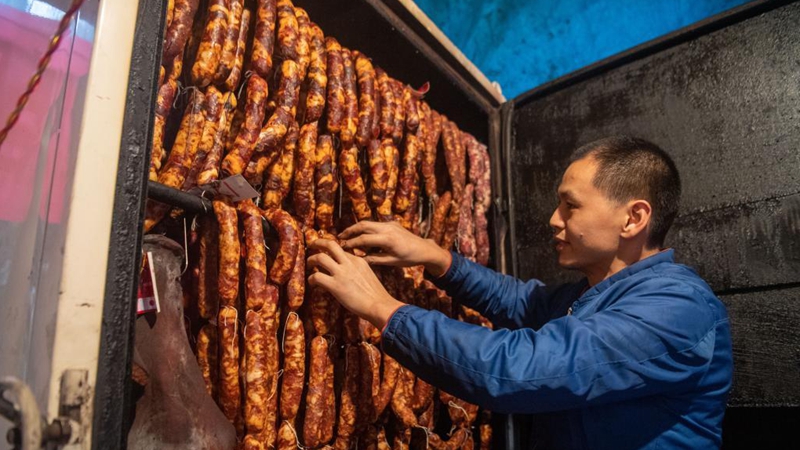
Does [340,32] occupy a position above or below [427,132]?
above

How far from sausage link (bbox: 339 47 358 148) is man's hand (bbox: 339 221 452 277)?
51 centimetres

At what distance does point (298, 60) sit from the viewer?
260 cm

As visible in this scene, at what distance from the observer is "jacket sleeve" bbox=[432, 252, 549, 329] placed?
10.2 ft

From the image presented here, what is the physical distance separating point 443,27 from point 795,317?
5.17 m

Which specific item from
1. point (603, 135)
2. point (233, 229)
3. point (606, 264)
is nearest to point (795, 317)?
point (606, 264)

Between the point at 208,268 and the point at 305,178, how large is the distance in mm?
656

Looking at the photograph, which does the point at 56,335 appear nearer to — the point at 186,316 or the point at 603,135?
the point at 186,316

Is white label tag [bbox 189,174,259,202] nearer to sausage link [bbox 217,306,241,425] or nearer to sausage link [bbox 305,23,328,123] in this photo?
sausage link [bbox 217,306,241,425]

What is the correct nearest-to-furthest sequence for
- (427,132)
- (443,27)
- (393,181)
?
(393,181), (427,132), (443,27)

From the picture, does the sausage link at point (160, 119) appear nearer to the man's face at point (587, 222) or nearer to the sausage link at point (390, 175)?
the sausage link at point (390, 175)

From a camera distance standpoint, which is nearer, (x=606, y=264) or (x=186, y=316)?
(x=186, y=316)

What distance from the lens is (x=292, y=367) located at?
2.32 meters

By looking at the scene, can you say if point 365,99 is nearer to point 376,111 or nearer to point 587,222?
point 376,111

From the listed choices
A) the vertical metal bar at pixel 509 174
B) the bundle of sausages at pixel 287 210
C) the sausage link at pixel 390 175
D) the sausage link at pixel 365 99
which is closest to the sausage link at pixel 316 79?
the bundle of sausages at pixel 287 210
